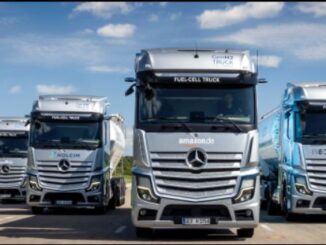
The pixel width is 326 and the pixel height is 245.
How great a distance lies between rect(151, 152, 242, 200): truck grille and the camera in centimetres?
1455

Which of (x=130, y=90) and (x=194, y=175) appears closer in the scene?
(x=194, y=175)

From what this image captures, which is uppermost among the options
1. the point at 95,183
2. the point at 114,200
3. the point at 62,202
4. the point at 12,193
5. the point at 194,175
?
the point at 194,175

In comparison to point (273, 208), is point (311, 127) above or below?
above

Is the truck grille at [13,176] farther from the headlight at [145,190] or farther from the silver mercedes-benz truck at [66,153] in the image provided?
the headlight at [145,190]

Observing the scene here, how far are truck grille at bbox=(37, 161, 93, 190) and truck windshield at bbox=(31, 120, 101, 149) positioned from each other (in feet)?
1.96

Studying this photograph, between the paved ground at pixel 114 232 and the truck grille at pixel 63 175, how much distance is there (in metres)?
1.35

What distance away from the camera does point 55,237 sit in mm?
15797

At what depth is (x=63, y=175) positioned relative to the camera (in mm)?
23297

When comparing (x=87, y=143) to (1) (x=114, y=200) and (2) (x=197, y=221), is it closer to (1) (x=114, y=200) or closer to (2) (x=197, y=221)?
(1) (x=114, y=200)

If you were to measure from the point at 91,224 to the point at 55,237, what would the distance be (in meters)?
3.97

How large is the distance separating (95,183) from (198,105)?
955 cm

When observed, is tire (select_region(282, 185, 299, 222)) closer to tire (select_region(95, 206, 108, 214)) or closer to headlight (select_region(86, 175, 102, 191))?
headlight (select_region(86, 175, 102, 191))

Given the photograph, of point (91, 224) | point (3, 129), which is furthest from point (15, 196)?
point (91, 224)

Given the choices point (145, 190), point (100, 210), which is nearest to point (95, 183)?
point (100, 210)
